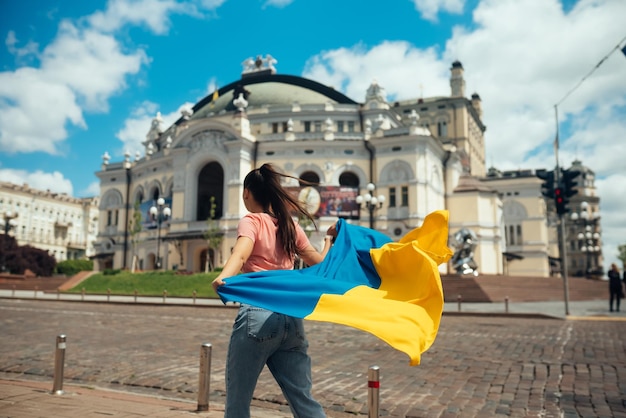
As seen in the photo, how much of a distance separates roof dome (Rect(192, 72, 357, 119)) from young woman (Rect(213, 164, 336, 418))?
50.9 meters

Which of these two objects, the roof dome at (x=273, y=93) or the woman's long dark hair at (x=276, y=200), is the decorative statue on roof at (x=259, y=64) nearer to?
the roof dome at (x=273, y=93)

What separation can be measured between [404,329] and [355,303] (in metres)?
0.39

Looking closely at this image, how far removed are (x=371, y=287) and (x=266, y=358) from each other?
3.30 feet

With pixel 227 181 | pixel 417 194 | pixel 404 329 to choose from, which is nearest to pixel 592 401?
pixel 404 329

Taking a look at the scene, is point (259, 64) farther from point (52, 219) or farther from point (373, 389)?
point (373, 389)

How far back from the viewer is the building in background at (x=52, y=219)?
263ft

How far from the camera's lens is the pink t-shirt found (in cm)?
323

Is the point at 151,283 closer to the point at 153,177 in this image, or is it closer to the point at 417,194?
the point at 153,177

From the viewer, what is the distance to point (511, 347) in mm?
10570

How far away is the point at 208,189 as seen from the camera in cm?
5103

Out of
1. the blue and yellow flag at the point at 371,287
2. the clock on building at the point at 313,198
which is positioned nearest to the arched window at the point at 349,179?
the clock on building at the point at 313,198

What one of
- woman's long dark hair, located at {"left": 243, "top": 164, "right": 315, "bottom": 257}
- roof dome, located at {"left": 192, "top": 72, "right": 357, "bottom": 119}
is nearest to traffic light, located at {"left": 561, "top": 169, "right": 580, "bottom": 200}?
woman's long dark hair, located at {"left": 243, "top": 164, "right": 315, "bottom": 257}

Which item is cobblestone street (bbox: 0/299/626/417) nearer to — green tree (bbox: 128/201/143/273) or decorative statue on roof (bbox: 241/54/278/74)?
green tree (bbox: 128/201/143/273)

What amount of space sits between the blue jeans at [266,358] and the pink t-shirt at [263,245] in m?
0.35
